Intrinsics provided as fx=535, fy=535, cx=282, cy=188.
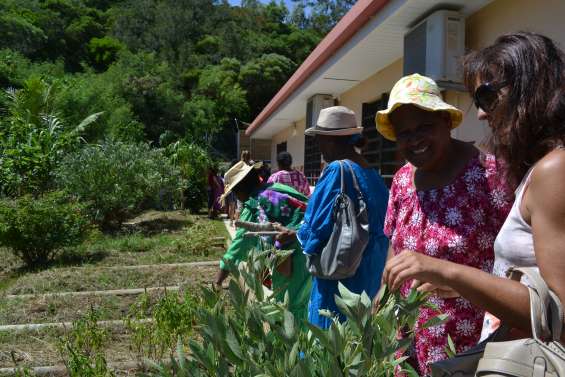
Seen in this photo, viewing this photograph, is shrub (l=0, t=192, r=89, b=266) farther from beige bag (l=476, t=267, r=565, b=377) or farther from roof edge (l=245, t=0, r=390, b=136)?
beige bag (l=476, t=267, r=565, b=377)

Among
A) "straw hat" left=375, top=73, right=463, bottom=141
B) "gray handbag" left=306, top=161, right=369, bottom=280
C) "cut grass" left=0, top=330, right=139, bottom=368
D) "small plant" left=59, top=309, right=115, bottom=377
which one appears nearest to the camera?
"straw hat" left=375, top=73, right=463, bottom=141

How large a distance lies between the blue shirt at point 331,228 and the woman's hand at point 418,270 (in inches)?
47.9

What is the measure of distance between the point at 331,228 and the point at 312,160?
9.52 metres

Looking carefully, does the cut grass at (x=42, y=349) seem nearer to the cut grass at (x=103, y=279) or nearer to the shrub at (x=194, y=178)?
the cut grass at (x=103, y=279)

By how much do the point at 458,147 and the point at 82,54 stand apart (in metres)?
55.3

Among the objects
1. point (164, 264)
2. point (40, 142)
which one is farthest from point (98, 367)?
point (40, 142)

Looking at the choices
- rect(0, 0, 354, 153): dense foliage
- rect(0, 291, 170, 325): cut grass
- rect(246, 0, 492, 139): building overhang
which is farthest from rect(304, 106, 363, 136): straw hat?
rect(0, 0, 354, 153): dense foliage

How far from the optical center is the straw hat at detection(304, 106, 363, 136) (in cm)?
278

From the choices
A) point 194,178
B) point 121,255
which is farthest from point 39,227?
point 194,178

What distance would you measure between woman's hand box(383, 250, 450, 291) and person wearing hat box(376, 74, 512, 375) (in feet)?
1.28

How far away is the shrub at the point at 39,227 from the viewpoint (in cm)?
721

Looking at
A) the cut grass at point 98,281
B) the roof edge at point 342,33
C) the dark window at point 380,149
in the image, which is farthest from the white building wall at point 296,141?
the dark window at point 380,149

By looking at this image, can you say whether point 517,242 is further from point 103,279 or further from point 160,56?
point 160,56

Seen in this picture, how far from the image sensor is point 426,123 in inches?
72.3
